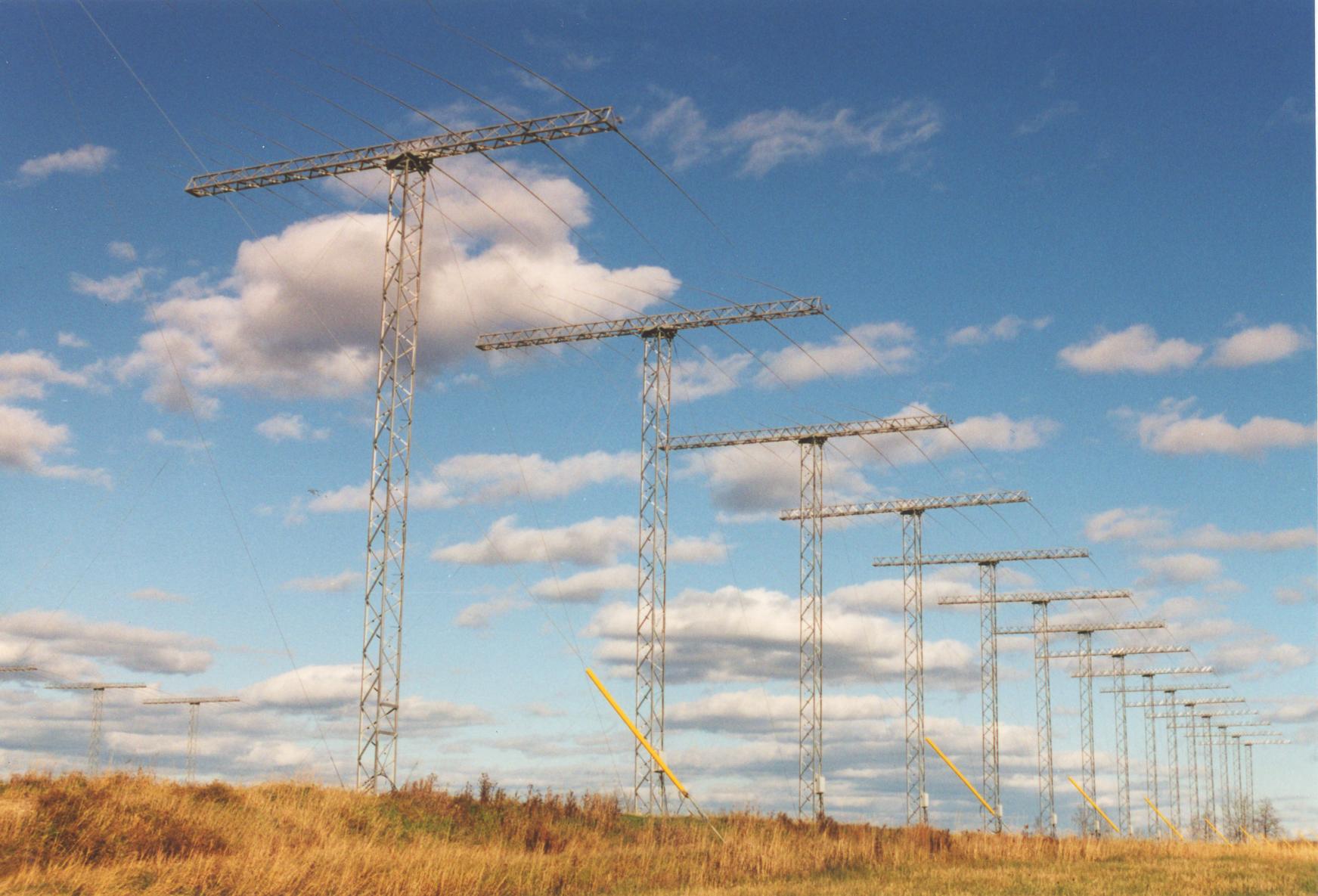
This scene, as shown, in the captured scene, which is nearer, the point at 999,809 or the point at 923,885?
the point at 923,885

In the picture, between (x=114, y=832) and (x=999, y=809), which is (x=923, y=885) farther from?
(x=999, y=809)

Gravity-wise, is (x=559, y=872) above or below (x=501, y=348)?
below

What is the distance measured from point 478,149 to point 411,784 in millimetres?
14621

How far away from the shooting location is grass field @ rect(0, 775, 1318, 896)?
57.1 feet

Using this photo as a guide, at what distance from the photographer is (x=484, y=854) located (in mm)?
21844

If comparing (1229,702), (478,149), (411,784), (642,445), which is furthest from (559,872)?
(1229,702)

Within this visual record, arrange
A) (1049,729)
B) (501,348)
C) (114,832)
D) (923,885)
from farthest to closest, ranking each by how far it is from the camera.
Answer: (1049,729) → (501,348) → (923,885) → (114,832)

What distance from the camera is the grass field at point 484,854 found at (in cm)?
1739

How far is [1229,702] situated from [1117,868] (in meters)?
85.6

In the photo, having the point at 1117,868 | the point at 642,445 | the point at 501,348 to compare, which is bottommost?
the point at 1117,868

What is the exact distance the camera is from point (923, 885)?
21312mm

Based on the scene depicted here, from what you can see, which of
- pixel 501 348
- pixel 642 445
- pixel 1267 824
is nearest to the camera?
pixel 642 445

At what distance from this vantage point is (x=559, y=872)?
67.4 ft

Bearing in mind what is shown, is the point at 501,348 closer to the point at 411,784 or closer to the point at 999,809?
the point at 411,784
